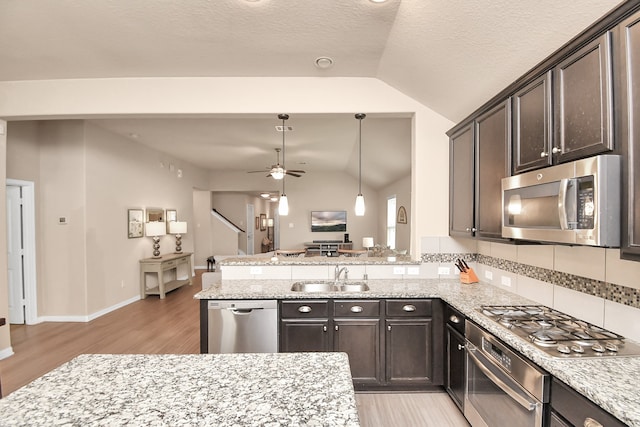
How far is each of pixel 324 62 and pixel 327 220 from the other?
6.59 metres

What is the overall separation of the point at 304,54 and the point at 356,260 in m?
1.95

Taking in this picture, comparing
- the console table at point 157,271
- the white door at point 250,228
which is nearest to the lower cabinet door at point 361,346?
the console table at point 157,271

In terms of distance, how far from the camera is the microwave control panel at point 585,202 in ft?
4.16

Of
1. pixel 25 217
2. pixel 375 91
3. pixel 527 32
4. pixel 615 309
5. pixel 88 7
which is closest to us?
pixel 615 309

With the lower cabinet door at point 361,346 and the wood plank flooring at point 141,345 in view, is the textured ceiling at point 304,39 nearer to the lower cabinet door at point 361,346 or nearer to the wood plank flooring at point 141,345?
the lower cabinet door at point 361,346

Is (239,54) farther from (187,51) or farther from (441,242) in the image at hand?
(441,242)

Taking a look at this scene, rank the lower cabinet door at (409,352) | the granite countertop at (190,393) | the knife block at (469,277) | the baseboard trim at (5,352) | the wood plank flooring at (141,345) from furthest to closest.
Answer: the baseboard trim at (5,352), the knife block at (469,277), the lower cabinet door at (409,352), the wood plank flooring at (141,345), the granite countertop at (190,393)

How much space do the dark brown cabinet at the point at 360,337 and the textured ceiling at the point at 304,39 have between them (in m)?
1.93

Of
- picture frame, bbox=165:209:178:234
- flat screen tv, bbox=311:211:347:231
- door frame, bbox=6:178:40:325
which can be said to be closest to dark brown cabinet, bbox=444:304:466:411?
door frame, bbox=6:178:40:325

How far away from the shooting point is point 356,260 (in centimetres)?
310

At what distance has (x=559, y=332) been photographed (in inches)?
62.2

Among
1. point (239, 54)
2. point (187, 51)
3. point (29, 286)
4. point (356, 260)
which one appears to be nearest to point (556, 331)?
point (356, 260)

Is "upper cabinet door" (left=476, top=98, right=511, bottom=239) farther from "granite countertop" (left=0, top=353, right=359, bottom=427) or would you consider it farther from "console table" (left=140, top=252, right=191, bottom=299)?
"console table" (left=140, top=252, right=191, bottom=299)

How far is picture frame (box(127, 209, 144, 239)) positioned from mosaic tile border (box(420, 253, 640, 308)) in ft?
16.1
